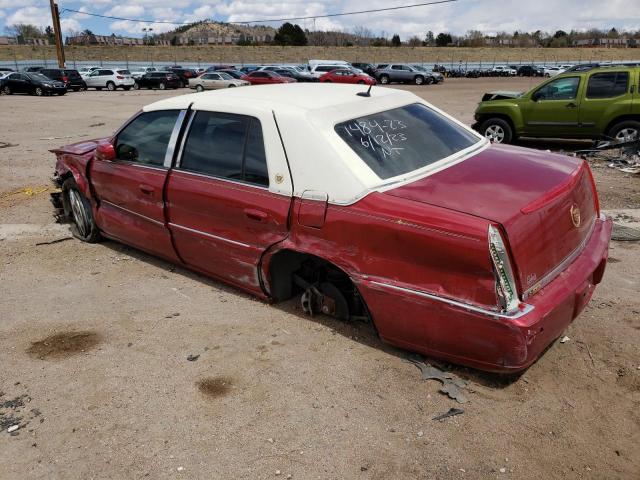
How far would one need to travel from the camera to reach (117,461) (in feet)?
8.80

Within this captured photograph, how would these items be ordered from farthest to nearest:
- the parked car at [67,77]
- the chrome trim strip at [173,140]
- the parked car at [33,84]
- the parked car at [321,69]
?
the parked car at [321,69]
the parked car at [67,77]
the parked car at [33,84]
the chrome trim strip at [173,140]

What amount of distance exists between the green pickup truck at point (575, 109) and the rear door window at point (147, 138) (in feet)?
28.1

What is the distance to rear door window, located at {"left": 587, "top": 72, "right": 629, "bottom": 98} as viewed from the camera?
397 inches

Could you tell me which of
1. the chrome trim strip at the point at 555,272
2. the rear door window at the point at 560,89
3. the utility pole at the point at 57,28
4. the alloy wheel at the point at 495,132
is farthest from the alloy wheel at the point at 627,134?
the utility pole at the point at 57,28

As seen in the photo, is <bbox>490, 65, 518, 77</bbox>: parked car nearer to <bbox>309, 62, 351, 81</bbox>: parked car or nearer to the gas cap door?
<bbox>309, 62, 351, 81</bbox>: parked car

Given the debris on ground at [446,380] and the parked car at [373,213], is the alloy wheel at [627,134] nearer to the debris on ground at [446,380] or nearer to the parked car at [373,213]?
the parked car at [373,213]

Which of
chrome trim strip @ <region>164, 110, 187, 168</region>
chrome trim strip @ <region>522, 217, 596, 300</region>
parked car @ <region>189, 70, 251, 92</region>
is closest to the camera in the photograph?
chrome trim strip @ <region>522, 217, 596, 300</region>

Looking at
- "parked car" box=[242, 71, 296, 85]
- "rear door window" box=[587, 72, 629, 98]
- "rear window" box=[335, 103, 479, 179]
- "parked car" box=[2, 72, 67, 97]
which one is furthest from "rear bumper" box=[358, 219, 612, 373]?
"parked car" box=[2, 72, 67, 97]

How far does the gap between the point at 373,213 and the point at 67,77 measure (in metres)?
34.3

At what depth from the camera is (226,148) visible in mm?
3984

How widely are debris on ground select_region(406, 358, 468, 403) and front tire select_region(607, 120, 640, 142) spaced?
28.1 feet

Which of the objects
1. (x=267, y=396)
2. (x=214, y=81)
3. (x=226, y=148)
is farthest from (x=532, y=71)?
(x=267, y=396)

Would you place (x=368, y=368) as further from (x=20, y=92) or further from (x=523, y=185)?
(x=20, y=92)

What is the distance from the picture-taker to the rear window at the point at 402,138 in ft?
11.4
